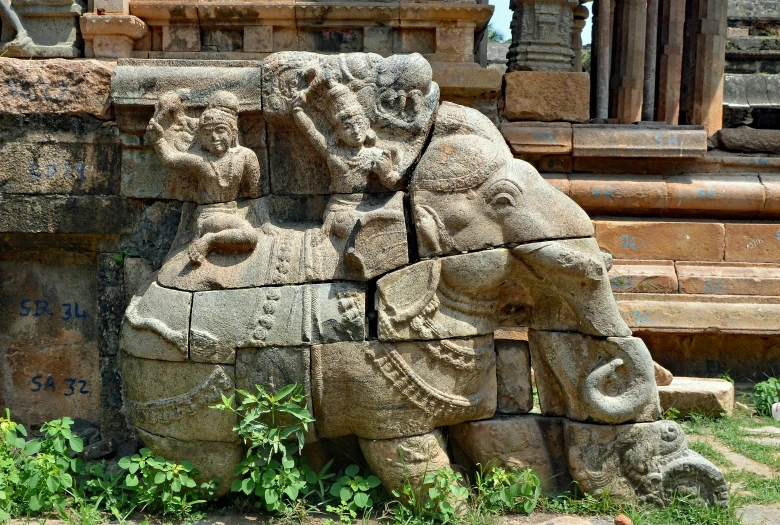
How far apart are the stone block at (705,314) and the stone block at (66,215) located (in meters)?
4.08

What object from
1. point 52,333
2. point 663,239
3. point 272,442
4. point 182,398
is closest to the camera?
point 272,442

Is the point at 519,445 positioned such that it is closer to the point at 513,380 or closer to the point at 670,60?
the point at 513,380

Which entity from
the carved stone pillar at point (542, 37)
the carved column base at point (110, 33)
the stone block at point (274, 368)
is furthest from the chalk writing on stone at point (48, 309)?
the carved stone pillar at point (542, 37)

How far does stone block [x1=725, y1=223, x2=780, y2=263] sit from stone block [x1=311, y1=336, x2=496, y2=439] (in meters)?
4.04

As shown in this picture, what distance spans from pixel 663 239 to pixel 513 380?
3.46 m

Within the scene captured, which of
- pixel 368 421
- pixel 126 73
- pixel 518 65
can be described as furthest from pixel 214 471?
pixel 518 65

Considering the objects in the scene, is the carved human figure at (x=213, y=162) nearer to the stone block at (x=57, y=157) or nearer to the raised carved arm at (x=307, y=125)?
the raised carved arm at (x=307, y=125)

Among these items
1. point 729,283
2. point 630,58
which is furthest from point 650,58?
point 729,283

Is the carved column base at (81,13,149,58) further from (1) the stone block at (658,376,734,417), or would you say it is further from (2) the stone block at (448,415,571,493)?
(1) the stone block at (658,376,734,417)

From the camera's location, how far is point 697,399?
20.2 ft

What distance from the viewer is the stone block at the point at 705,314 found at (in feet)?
23.0

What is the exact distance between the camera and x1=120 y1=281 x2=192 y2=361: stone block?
4168mm

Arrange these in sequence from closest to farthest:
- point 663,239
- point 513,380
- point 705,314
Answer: point 513,380, point 705,314, point 663,239

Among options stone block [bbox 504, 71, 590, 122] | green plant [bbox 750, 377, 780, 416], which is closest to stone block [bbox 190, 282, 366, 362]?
stone block [bbox 504, 71, 590, 122]
